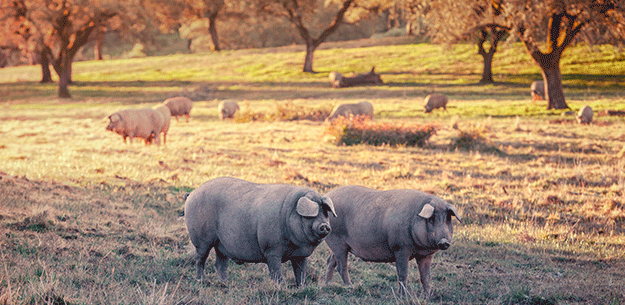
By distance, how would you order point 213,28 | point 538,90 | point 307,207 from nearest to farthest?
point 307,207 → point 538,90 → point 213,28

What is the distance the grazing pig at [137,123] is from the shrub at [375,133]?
639 centimetres

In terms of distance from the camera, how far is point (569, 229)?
8750 mm

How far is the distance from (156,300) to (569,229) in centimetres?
695

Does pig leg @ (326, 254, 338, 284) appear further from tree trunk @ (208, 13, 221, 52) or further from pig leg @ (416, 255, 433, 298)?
tree trunk @ (208, 13, 221, 52)

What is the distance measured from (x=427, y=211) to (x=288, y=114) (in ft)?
72.0

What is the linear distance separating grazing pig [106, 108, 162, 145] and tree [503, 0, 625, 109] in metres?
15.1

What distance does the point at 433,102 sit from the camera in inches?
1101

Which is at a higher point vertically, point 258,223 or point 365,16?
point 365,16

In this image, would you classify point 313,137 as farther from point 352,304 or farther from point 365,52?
point 365,52

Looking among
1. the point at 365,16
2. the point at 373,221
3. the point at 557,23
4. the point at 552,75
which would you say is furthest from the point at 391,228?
the point at 365,16

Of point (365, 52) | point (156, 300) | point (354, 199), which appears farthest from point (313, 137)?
point (365, 52)

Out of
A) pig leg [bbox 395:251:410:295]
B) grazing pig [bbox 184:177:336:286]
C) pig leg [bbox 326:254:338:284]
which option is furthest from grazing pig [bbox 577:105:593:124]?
grazing pig [bbox 184:177:336:286]

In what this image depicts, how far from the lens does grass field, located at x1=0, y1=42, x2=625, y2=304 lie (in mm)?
5613

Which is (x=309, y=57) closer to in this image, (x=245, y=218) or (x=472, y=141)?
(x=472, y=141)
